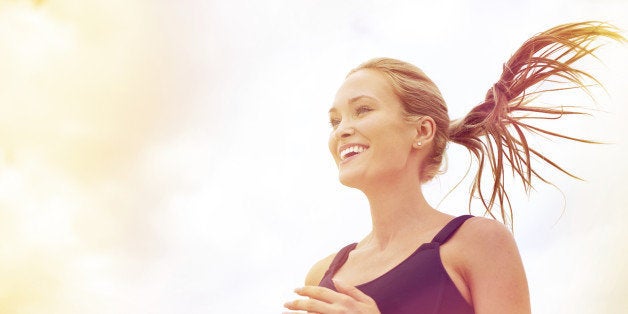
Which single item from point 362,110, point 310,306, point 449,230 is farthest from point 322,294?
point 362,110

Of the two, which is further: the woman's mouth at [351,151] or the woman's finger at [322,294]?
the woman's mouth at [351,151]

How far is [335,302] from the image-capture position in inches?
138

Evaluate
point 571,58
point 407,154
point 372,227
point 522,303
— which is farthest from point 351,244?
point 571,58

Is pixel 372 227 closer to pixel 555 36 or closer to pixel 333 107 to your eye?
pixel 333 107

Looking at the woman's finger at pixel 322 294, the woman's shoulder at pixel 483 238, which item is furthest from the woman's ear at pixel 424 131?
the woman's finger at pixel 322 294

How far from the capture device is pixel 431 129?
4.37 m

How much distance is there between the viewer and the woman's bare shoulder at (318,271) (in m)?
4.88

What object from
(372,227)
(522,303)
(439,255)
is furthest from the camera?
(372,227)

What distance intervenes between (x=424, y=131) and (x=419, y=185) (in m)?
0.34

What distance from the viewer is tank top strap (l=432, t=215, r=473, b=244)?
3.80m

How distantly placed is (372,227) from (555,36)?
1808 mm

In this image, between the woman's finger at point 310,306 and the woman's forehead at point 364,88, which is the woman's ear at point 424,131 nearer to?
the woman's forehead at point 364,88

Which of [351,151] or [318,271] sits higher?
[351,151]

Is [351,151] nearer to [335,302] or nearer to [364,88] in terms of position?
[364,88]
